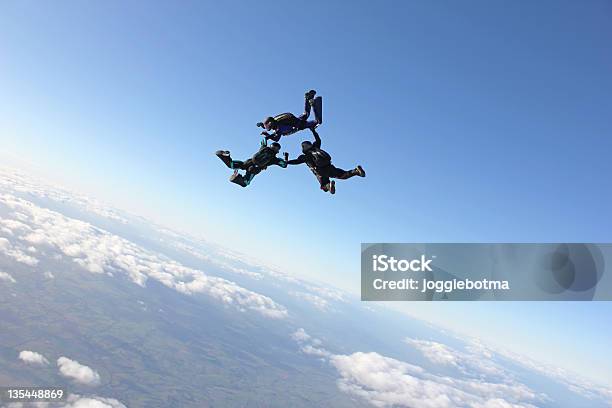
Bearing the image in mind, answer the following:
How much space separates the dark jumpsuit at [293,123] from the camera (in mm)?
6249

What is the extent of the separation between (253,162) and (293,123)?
1.29m

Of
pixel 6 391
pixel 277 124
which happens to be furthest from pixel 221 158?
pixel 6 391

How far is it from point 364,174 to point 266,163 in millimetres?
2178

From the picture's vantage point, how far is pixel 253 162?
22.8 feet

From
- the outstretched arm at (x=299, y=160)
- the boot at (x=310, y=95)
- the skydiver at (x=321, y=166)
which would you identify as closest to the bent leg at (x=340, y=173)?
the skydiver at (x=321, y=166)

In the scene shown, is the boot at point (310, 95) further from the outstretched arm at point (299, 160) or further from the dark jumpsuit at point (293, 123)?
the outstretched arm at point (299, 160)

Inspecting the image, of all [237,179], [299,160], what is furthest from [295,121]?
[237,179]

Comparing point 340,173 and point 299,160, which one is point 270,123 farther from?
point 340,173

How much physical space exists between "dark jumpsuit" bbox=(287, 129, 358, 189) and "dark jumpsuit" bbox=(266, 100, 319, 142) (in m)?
0.18

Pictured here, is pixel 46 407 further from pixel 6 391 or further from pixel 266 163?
pixel 266 163

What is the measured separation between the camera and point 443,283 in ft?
77.2

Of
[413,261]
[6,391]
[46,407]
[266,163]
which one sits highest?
[266,163]

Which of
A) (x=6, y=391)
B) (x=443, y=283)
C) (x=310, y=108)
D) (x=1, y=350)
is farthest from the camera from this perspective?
(x=1, y=350)

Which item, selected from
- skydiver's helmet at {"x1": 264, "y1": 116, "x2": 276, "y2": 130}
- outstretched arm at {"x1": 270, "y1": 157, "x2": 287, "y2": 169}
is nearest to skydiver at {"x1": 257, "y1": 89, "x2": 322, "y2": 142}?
skydiver's helmet at {"x1": 264, "y1": 116, "x2": 276, "y2": 130}
